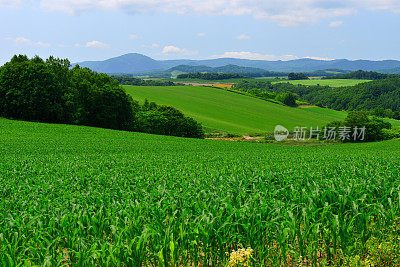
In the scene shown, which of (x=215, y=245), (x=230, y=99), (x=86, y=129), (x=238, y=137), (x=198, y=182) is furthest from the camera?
(x=230, y=99)

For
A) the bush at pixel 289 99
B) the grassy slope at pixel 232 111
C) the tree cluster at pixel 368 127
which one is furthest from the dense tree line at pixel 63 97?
the bush at pixel 289 99

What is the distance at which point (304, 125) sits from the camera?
10581cm

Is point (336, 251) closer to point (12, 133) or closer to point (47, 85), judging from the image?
point (12, 133)

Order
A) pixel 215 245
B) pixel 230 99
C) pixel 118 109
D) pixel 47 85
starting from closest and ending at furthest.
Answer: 1. pixel 215 245
2. pixel 47 85
3. pixel 118 109
4. pixel 230 99

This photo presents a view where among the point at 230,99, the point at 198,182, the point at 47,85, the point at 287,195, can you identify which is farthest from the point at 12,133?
the point at 230,99

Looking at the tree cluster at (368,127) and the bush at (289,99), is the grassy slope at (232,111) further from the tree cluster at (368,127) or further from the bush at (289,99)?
the tree cluster at (368,127)

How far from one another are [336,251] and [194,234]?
264cm

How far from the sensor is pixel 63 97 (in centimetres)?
6056

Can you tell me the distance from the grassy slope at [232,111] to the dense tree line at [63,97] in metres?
30.1

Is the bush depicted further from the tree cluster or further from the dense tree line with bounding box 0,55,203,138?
the dense tree line with bounding box 0,55,203,138

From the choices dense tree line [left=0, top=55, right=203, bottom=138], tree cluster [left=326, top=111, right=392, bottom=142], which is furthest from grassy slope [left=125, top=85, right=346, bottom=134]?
dense tree line [left=0, top=55, right=203, bottom=138]

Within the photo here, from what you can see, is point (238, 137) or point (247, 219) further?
point (238, 137)

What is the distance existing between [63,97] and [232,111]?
236 feet

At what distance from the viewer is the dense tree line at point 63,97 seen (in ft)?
189
